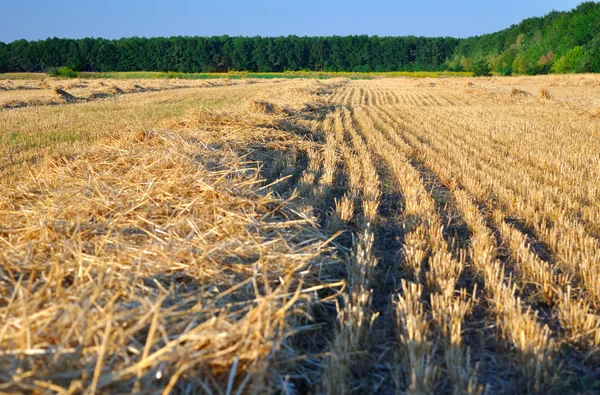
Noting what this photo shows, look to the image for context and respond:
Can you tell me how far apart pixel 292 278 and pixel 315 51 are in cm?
10033

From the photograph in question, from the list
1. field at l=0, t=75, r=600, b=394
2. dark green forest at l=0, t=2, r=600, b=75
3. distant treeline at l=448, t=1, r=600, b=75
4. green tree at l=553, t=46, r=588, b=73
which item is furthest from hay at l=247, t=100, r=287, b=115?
dark green forest at l=0, t=2, r=600, b=75

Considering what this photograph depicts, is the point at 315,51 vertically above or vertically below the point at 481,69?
above

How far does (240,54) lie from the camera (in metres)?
94.1

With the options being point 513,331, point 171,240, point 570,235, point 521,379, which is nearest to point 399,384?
point 521,379

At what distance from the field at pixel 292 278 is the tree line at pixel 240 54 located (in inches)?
3237

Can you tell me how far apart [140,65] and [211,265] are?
306ft

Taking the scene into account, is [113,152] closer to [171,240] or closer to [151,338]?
[171,240]

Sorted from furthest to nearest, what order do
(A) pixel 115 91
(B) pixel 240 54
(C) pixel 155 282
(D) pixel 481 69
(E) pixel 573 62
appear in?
(B) pixel 240 54 → (D) pixel 481 69 → (E) pixel 573 62 → (A) pixel 115 91 → (C) pixel 155 282

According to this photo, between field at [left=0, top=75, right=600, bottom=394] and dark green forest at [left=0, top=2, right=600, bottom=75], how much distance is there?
63.1 meters

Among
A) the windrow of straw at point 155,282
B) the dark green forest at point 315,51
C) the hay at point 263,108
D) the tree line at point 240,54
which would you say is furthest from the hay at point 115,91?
the tree line at point 240,54

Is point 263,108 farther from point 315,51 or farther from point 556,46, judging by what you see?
point 315,51

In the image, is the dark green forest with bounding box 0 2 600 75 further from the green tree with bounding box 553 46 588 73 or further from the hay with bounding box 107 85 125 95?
the hay with bounding box 107 85 125 95

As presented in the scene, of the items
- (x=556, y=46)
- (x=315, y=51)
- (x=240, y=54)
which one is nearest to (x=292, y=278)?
(x=556, y=46)

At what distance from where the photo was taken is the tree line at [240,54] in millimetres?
83000
